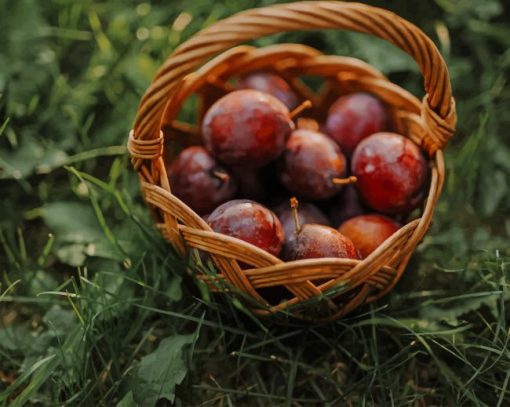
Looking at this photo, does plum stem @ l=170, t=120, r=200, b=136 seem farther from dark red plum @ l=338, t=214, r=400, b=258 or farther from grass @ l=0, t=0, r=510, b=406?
dark red plum @ l=338, t=214, r=400, b=258

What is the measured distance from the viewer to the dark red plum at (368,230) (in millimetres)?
1093

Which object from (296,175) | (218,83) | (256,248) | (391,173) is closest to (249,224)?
(256,248)

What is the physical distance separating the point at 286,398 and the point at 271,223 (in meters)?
0.28

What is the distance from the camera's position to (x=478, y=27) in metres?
1.64

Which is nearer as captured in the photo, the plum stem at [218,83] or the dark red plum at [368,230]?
the dark red plum at [368,230]

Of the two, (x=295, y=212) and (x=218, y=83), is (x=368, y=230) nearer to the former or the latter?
(x=295, y=212)

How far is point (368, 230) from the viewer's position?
43.4 inches

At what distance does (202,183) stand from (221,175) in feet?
0.12

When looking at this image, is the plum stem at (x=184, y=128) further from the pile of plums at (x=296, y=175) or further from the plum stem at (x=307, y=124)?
the plum stem at (x=307, y=124)

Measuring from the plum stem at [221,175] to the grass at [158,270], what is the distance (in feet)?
0.54

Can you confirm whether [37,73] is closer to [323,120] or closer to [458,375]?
[323,120]

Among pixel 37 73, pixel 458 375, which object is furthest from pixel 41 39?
pixel 458 375

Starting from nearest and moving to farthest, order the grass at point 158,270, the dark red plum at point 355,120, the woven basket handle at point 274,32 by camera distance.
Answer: the woven basket handle at point 274,32, the grass at point 158,270, the dark red plum at point 355,120

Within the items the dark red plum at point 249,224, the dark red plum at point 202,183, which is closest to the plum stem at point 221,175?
the dark red plum at point 202,183
